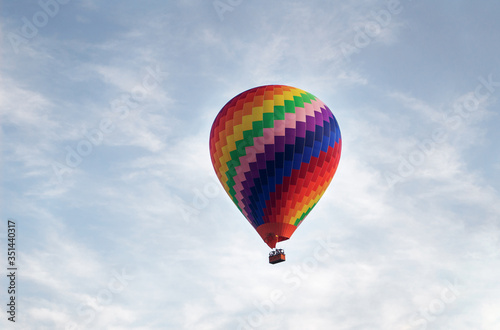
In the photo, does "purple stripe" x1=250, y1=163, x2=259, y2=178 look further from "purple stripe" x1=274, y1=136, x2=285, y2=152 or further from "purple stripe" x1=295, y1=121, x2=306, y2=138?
"purple stripe" x1=295, y1=121, x2=306, y2=138

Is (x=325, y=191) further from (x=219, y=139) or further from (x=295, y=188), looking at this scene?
(x=219, y=139)

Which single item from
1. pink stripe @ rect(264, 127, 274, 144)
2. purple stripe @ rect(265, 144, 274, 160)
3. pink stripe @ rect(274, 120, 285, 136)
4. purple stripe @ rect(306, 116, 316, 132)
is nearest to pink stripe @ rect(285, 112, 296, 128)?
pink stripe @ rect(274, 120, 285, 136)

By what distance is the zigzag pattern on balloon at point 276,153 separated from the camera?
167 feet

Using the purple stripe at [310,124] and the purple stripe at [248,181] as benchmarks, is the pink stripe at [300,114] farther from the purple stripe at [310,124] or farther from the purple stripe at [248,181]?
the purple stripe at [248,181]

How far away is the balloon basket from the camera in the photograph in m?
49.8

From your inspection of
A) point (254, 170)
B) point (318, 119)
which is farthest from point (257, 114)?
point (318, 119)

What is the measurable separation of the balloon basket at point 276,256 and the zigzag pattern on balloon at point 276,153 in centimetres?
241

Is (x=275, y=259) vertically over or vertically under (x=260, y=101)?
under

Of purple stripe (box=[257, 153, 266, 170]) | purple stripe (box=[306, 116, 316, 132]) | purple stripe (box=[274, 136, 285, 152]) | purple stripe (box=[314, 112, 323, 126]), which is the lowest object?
purple stripe (box=[257, 153, 266, 170])

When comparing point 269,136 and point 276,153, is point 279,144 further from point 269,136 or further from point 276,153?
point 269,136

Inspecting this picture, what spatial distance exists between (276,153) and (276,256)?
7880 mm

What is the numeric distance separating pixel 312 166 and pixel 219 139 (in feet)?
26.0

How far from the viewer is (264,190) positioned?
51125 millimetres

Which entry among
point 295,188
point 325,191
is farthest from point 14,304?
point 325,191
